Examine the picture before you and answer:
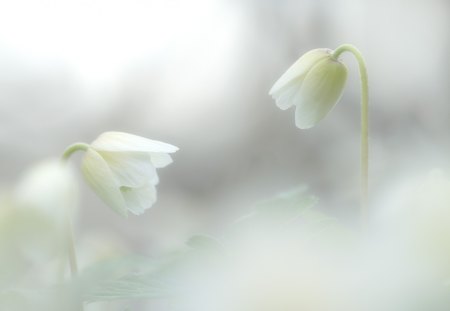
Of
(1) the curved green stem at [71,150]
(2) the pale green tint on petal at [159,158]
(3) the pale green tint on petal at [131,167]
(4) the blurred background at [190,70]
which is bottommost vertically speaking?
(1) the curved green stem at [71,150]

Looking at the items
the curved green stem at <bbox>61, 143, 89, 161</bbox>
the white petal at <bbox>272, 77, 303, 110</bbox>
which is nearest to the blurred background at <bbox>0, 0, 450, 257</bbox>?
the white petal at <bbox>272, 77, 303, 110</bbox>

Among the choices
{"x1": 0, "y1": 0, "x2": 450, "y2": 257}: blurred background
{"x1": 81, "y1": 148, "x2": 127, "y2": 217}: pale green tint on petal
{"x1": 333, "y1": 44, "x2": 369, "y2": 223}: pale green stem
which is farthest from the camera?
{"x1": 0, "y1": 0, "x2": 450, "y2": 257}: blurred background

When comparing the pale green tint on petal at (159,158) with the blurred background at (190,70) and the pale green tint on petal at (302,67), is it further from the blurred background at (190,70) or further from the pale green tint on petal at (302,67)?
the blurred background at (190,70)

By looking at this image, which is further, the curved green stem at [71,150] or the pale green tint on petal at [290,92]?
the pale green tint on petal at [290,92]

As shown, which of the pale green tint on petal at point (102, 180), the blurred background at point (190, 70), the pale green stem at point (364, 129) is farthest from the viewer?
the blurred background at point (190, 70)

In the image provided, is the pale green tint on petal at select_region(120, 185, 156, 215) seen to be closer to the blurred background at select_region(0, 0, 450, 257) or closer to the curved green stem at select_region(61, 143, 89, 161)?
the curved green stem at select_region(61, 143, 89, 161)

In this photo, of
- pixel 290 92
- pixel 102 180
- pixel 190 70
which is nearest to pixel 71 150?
pixel 102 180

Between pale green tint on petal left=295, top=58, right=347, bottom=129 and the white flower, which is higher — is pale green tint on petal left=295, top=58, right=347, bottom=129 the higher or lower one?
the higher one

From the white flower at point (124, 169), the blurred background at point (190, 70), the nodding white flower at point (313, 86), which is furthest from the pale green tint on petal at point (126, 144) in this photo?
the blurred background at point (190, 70)
